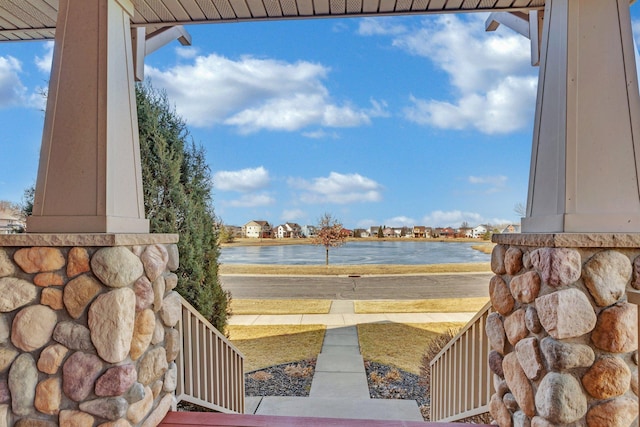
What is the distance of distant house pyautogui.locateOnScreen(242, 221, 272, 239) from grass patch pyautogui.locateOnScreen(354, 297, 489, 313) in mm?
4193

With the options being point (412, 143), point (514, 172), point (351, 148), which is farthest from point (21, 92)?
point (351, 148)

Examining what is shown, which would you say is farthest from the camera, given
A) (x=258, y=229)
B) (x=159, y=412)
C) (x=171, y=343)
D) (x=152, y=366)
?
(x=258, y=229)

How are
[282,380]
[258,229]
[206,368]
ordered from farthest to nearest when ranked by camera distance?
[258,229] < [282,380] < [206,368]

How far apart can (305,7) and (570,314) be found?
2.18 metres

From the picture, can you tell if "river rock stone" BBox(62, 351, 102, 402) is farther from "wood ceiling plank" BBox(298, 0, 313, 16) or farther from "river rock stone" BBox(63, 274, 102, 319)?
"wood ceiling plank" BBox(298, 0, 313, 16)

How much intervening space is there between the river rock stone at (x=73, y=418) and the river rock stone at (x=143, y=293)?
44cm

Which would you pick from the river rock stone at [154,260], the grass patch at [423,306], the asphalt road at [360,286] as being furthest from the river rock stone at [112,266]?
the asphalt road at [360,286]

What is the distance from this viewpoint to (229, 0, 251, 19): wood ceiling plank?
221cm

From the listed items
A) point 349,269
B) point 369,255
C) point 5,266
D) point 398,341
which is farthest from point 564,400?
point 369,255

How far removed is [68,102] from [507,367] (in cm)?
234

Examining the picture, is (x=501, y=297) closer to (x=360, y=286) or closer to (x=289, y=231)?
(x=360, y=286)

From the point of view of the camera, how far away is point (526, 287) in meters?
→ 1.44

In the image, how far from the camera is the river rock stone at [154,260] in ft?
5.41

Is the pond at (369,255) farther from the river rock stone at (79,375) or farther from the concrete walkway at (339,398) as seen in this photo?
the river rock stone at (79,375)
